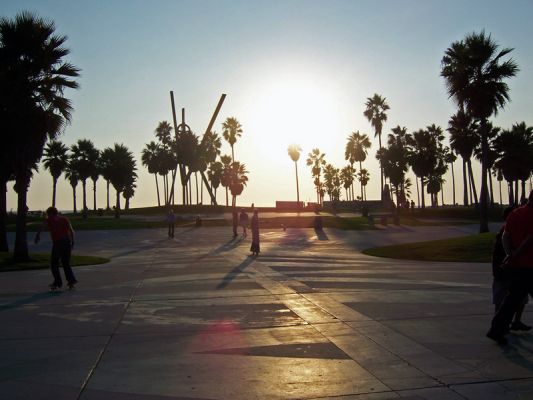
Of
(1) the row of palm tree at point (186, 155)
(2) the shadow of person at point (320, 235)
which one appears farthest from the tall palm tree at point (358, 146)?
(2) the shadow of person at point (320, 235)

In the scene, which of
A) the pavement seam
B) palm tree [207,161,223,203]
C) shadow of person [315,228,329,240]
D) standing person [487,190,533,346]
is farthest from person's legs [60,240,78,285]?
palm tree [207,161,223,203]

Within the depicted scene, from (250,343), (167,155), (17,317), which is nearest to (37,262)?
(17,317)

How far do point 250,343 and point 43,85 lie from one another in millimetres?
15649

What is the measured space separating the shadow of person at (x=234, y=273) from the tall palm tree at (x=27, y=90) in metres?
7.47

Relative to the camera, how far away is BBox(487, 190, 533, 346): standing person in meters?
6.52

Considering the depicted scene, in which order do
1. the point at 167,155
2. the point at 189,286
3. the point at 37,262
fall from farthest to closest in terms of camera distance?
the point at 167,155 < the point at 37,262 < the point at 189,286

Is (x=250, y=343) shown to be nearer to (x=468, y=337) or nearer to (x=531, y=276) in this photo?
(x=468, y=337)

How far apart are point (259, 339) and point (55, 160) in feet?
248

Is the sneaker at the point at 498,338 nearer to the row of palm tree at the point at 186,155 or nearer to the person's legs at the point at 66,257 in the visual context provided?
the person's legs at the point at 66,257

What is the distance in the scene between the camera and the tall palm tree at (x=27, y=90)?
18703mm

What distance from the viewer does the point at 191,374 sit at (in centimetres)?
560

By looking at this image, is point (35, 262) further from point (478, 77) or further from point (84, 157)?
point (84, 157)

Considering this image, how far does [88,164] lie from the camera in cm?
8081

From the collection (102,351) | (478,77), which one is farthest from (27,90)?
(478,77)
